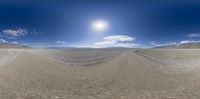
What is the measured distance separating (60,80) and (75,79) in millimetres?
1040

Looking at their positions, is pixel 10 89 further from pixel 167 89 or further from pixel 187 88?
pixel 187 88

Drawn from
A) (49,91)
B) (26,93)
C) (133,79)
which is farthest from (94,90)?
(133,79)

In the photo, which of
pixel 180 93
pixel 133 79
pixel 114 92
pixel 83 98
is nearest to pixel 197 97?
pixel 180 93

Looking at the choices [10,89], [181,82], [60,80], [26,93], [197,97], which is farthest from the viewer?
[60,80]

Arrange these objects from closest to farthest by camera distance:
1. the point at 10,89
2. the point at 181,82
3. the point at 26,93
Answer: the point at 26,93 → the point at 10,89 → the point at 181,82

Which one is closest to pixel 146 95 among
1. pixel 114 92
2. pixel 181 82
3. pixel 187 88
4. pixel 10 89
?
pixel 114 92

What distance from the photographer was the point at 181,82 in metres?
16.8

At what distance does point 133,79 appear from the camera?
60.3 ft

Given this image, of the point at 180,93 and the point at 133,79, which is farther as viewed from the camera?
the point at 133,79

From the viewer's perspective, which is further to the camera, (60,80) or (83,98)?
(60,80)

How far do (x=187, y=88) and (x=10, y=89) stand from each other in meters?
8.16

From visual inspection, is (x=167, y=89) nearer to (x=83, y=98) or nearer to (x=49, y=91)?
(x=83, y=98)

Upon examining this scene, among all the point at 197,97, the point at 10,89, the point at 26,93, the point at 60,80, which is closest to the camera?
the point at 197,97

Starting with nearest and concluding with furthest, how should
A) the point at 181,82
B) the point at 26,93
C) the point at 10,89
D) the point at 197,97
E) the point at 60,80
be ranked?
the point at 197,97, the point at 26,93, the point at 10,89, the point at 181,82, the point at 60,80
